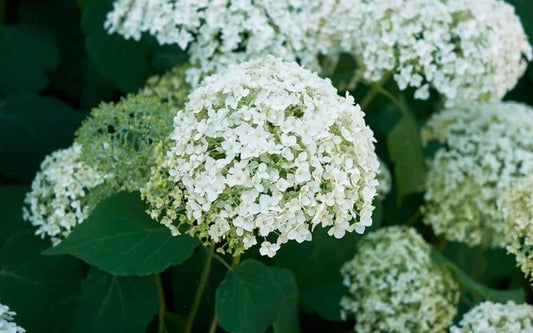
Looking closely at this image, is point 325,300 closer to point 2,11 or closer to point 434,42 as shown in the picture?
point 434,42

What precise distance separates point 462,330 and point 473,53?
3.00 feet

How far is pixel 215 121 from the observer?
5.99 feet

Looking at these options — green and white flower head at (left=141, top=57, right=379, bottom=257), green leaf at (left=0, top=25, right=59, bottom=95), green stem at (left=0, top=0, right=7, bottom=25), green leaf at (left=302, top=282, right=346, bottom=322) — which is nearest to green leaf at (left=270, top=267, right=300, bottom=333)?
green leaf at (left=302, top=282, right=346, bottom=322)

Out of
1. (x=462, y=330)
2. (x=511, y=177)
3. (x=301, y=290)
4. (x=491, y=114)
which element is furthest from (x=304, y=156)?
(x=491, y=114)

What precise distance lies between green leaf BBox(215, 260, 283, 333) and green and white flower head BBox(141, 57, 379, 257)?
196 millimetres

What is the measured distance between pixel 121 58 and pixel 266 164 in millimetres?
1251

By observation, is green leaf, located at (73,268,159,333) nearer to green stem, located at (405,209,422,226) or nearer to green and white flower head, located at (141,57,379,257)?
green and white flower head, located at (141,57,379,257)

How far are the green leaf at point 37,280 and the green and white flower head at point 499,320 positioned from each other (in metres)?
1.17

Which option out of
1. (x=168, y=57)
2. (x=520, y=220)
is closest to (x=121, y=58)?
(x=168, y=57)

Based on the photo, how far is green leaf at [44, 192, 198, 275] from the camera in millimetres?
1938

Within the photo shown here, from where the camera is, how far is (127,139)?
2.24 metres

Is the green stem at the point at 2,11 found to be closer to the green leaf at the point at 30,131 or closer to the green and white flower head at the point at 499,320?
the green leaf at the point at 30,131

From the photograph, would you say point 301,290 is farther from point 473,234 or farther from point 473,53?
point 473,53

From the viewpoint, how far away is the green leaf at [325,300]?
2.58m
